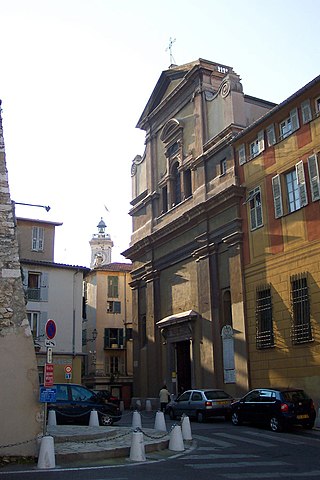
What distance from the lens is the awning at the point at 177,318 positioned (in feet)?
96.6

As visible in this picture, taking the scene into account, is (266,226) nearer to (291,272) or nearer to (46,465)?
(291,272)

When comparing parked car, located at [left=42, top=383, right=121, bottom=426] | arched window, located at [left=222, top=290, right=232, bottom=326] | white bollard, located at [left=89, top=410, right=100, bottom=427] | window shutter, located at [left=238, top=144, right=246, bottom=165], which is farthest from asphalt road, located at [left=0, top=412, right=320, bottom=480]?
window shutter, located at [left=238, top=144, right=246, bottom=165]

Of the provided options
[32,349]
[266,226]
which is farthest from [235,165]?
[32,349]

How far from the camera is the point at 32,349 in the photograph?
11844mm

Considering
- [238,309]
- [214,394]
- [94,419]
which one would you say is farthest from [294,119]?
[94,419]

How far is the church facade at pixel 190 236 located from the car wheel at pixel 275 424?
661 cm

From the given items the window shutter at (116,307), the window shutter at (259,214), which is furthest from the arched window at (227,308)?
the window shutter at (116,307)

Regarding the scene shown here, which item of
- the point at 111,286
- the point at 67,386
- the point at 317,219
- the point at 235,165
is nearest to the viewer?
the point at 67,386

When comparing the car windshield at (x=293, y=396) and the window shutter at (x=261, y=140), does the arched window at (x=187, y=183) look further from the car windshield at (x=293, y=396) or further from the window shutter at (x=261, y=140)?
the car windshield at (x=293, y=396)

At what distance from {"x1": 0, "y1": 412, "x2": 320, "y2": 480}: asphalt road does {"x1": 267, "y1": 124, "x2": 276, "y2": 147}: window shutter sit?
12938 mm

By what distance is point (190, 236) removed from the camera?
102ft

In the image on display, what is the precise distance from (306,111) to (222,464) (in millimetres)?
15646

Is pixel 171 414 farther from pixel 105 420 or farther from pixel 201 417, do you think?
pixel 105 420

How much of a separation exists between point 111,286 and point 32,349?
36.7 metres
